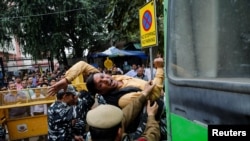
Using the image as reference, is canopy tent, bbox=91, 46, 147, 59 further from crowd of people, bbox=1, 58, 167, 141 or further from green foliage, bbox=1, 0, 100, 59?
crowd of people, bbox=1, 58, 167, 141

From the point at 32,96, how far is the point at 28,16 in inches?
618

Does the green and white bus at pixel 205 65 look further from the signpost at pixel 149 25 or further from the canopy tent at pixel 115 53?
the canopy tent at pixel 115 53

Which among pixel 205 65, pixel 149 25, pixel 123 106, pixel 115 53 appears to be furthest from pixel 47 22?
pixel 205 65

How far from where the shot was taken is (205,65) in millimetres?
1645

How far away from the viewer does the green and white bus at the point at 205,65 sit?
52.5 inches

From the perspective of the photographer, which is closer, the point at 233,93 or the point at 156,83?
the point at 233,93

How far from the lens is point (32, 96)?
743cm

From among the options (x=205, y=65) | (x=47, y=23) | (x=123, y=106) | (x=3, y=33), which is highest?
(x=47, y=23)

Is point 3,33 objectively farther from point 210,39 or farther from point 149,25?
point 210,39

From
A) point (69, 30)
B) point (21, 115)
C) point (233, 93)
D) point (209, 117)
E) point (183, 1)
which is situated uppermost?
point (69, 30)

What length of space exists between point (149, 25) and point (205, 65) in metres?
3.24

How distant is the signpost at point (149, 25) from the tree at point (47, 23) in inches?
720

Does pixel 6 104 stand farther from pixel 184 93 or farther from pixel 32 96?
pixel 184 93

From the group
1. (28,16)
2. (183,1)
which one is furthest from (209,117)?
(28,16)
